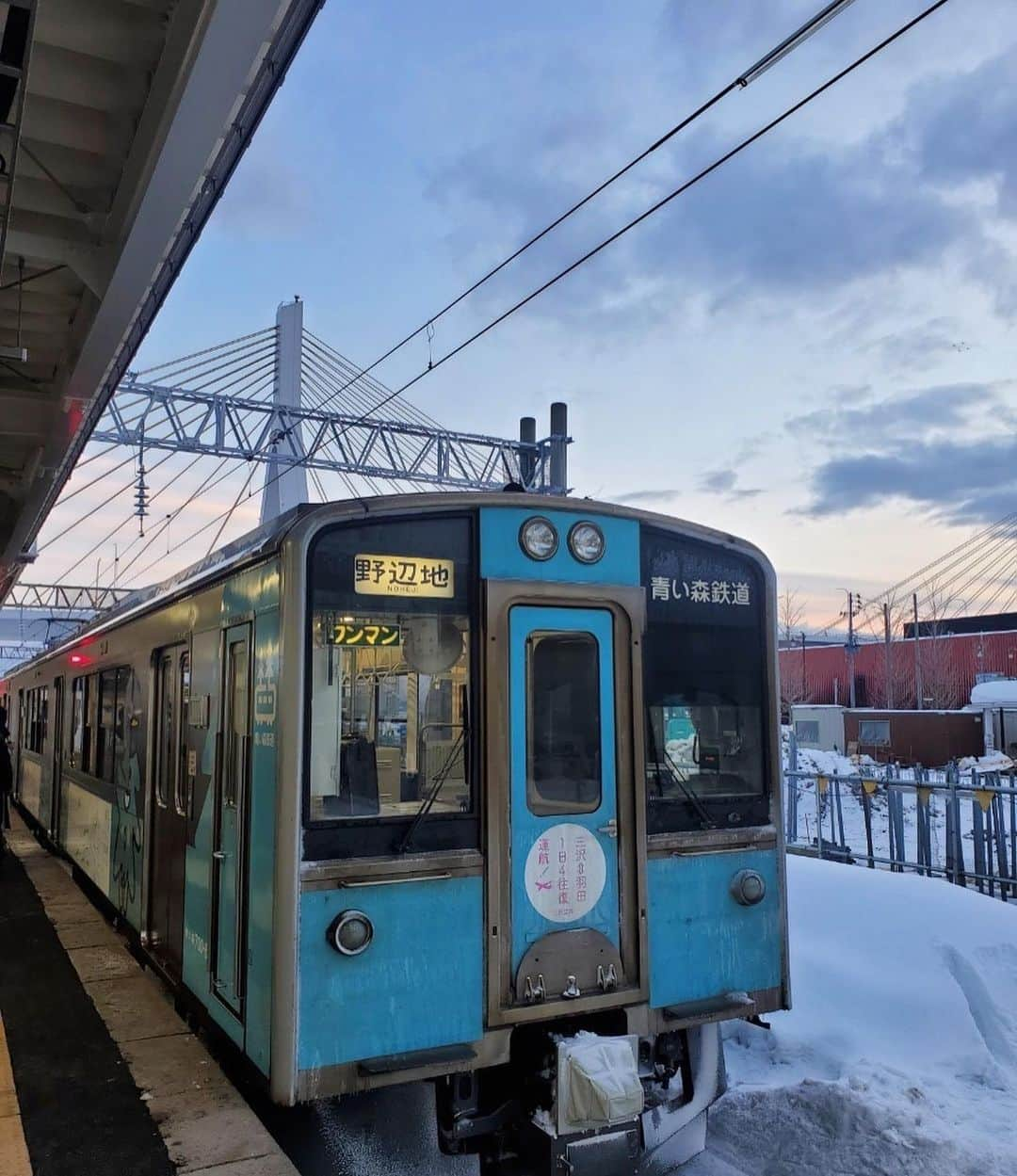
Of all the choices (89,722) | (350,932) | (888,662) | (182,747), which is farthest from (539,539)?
(888,662)

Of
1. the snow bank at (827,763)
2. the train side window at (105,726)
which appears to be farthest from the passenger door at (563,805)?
the snow bank at (827,763)

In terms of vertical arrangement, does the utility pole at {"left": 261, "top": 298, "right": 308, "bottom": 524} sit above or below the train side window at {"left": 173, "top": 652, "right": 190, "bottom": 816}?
above

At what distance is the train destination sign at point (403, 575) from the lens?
4.22 metres

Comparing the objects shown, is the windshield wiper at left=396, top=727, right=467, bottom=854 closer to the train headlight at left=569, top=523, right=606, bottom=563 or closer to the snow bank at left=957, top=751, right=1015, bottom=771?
the train headlight at left=569, top=523, right=606, bottom=563

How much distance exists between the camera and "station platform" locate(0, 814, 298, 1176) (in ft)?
14.2

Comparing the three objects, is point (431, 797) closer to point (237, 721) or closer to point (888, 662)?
point (237, 721)

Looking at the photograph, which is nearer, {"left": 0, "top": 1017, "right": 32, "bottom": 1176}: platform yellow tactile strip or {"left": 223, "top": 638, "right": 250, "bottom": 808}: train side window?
{"left": 0, "top": 1017, "right": 32, "bottom": 1176}: platform yellow tactile strip

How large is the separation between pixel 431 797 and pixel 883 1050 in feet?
10.4

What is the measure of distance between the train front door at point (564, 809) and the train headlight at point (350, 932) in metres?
0.65

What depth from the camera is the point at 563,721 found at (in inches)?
181

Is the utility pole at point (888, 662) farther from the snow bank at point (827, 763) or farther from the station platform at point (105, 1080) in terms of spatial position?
the station platform at point (105, 1080)

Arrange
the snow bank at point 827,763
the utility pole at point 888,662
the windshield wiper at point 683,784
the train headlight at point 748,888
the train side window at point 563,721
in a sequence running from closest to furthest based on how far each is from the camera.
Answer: the train side window at point 563,721 < the windshield wiper at point 683,784 < the train headlight at point 748,888 < the snow bank at point 827,763 < the utility pole at point 888,662

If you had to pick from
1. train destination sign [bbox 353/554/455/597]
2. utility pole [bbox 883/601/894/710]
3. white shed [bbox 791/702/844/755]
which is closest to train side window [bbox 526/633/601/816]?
train destination sign [bbox 353/554/455/597]

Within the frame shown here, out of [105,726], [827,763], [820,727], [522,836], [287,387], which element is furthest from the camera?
[820,727]
